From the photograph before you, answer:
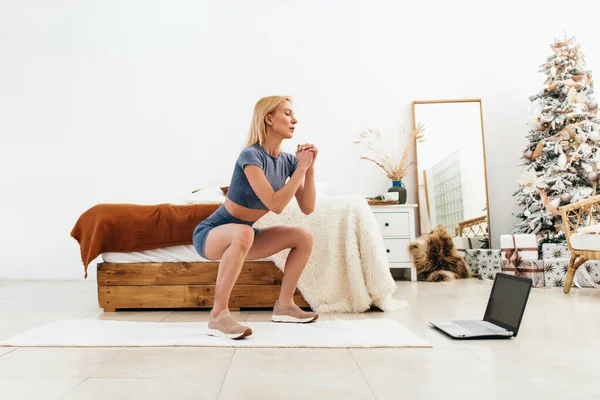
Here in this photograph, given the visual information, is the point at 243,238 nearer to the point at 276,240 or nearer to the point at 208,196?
the point at 276,240

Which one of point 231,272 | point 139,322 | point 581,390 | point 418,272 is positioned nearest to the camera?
point 581,390

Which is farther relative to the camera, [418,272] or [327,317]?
[418,272]

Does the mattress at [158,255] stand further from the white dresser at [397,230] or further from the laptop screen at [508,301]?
the white dresser at [397,230]

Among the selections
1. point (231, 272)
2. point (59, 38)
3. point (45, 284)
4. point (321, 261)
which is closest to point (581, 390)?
point (231, 272)

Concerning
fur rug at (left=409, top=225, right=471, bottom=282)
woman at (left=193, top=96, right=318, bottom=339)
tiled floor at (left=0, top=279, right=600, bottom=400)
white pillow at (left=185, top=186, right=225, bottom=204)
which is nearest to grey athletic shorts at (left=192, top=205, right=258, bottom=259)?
woman at (left=193, top=96, right=318, bottom=339)

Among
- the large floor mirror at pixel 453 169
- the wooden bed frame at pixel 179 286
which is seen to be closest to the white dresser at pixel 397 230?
the large floor mirror at pixel 453 169

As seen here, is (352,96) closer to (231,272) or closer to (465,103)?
(465,103)

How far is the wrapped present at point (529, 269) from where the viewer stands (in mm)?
3700

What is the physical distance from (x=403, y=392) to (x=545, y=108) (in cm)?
371

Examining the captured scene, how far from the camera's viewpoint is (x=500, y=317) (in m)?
2.00

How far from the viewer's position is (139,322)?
2299mm

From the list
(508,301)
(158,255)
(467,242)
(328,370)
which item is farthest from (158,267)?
(467,242)

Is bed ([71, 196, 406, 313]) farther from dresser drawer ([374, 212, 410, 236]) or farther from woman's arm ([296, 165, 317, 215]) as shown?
dresser drawer ([374, 212, 410, 236])

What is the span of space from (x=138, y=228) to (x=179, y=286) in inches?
15.3
